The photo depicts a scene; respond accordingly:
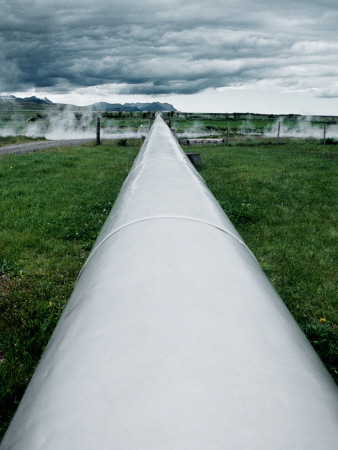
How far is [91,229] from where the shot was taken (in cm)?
512

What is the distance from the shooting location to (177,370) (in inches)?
24.1

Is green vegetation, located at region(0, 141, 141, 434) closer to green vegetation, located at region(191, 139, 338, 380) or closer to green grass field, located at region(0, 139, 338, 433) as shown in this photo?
green grass field, located at region(0, 139, 338, 433)

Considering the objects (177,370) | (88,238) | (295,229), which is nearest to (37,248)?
(88,238)

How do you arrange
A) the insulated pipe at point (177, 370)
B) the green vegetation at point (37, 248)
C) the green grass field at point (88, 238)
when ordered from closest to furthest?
the insulated pipe at point (177, 370) → the green vegetation at point (37, 248) → the green grass field at point (88, 238)

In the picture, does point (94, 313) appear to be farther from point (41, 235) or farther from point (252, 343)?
point (41, 235)

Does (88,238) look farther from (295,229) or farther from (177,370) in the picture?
(177,370)

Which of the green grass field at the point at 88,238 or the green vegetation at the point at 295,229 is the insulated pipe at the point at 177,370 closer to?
the green grass field at the point at 88,238

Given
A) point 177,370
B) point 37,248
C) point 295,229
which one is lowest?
point 37,248

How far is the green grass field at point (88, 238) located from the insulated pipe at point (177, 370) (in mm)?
1728

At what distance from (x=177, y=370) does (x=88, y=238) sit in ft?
14.3

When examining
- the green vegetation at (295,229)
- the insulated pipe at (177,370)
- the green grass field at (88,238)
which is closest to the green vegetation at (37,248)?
the green grass field at (88,238)

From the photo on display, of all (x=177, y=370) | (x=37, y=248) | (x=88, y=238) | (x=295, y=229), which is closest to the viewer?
(x=177, y=370)

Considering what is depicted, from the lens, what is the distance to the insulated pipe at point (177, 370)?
0.53 meters

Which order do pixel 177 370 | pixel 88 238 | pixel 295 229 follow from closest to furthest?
pixel 177 370
pixel 88 238
pixel 295 229
